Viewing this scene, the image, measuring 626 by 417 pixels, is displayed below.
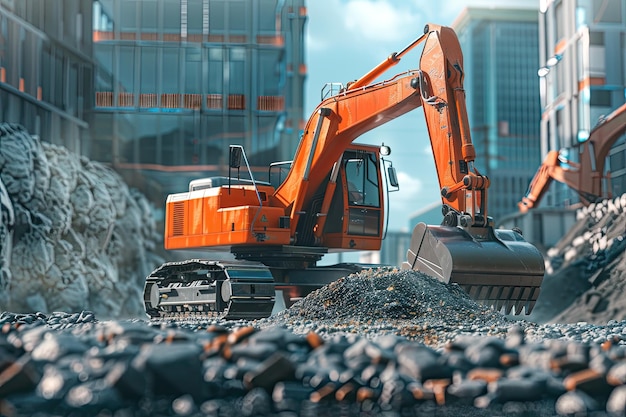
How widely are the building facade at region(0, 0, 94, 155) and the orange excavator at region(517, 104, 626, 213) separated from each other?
1425cm

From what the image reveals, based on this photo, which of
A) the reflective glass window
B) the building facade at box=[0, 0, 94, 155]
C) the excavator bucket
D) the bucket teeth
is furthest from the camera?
the reflective glass window

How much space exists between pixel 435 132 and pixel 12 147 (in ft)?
46.3

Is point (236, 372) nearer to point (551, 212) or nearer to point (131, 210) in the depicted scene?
point (551, 212)

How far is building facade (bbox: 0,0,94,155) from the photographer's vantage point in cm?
2208

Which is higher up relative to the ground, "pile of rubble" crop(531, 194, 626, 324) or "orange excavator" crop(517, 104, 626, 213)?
"orange excavator" crop(517, 104, 626, 213)

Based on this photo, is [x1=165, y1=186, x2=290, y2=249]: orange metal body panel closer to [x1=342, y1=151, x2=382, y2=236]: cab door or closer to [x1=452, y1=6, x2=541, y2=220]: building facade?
[x1=342, y1=151, x2=382, y2=236]: cab door

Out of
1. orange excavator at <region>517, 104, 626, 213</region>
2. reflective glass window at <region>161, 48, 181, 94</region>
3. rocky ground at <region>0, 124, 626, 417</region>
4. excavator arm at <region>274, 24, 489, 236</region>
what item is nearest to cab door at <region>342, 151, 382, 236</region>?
excavator arm at <region>274, 24, 489, 236</region>

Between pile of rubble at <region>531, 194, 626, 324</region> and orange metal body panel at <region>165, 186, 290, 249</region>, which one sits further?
pile of rubble at <region>531, 194, 626, 324</region>

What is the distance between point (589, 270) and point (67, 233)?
46.3 ft

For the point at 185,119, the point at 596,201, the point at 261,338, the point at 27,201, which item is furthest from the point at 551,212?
the point at 261,338

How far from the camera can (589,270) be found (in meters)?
20.2

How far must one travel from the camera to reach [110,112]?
2892cm

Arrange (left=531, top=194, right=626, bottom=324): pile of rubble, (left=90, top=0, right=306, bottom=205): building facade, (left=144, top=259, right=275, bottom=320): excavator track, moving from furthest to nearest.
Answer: (left=90, top=0, right=306, bottom=205): building facade → (left=531, top=194, right=626, bottom=324): pile of rubble → (left=144, top=259, right=275, bottom=320): excavator track

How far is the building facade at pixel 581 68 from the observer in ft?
101
